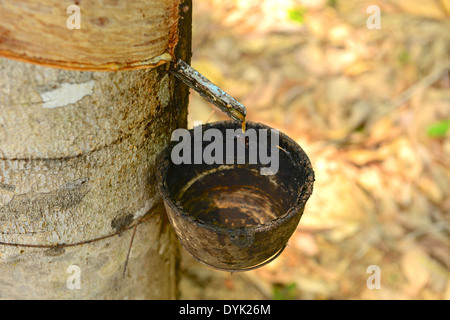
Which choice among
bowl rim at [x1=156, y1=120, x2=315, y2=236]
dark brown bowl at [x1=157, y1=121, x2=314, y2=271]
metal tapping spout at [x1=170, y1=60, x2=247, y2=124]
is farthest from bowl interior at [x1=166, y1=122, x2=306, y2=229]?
metal tapping spout at [x1=170, y1=60, x2=247, y2=124]

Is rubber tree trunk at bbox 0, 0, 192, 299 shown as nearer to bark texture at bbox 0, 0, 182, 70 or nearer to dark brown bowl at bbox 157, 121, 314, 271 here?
bark texture at bbox 0, 0, 182, 70

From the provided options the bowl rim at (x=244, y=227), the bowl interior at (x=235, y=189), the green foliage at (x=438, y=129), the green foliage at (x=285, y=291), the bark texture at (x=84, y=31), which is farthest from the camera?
the green foliage at (x=438, y=129)

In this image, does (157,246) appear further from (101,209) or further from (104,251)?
(101,209)

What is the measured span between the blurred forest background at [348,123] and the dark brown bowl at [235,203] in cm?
87

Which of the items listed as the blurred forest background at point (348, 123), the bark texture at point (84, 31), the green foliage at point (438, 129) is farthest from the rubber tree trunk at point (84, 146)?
the green foliage at point (438, 129)

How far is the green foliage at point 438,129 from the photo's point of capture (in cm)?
333

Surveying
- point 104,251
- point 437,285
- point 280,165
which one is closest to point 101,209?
point 104,251

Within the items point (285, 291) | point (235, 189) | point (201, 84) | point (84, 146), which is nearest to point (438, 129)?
point (285, 291)

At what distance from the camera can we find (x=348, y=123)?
3482 mm

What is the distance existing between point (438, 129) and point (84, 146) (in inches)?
114

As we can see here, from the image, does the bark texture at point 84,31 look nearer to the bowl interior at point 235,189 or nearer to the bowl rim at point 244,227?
the bowl rim at point 244,227

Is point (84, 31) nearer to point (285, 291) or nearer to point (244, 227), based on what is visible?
point (244, 227)

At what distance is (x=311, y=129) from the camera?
3.50 meters

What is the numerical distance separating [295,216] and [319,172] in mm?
1837
